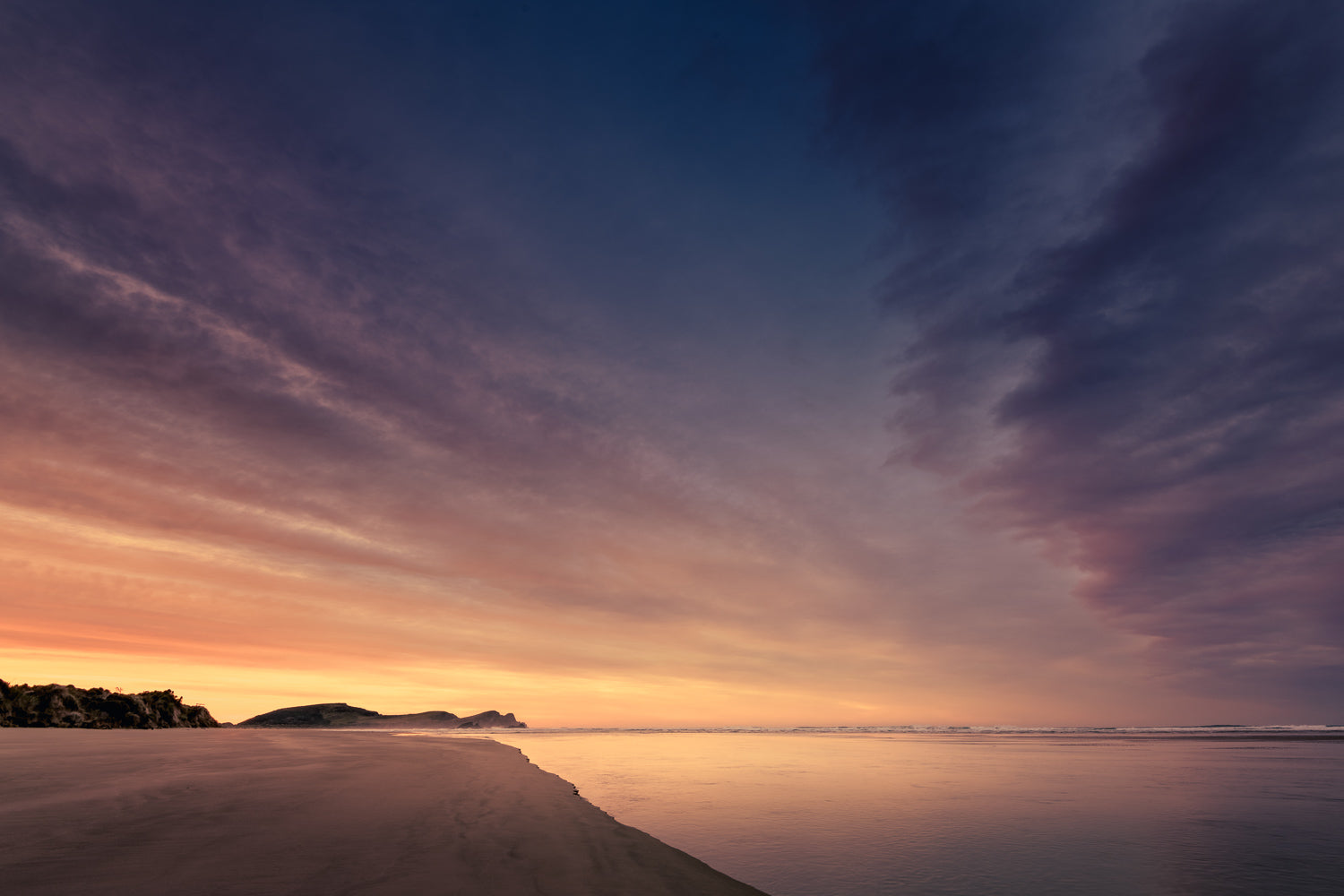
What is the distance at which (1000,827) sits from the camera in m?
15.0

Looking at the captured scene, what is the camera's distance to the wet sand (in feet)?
25.4

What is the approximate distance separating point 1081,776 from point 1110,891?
69.9 feet

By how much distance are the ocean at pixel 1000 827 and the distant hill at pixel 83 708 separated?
3961 centimetres

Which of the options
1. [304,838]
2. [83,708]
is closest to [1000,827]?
[304,838]

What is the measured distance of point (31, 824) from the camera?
10102 millimetres

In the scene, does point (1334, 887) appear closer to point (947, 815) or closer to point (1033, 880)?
point (1033, 880)

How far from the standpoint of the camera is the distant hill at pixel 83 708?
3938cm

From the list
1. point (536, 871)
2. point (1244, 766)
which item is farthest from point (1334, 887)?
point (1244, 766)

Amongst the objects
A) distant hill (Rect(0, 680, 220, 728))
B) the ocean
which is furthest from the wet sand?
distant hill (Rect(0, 680, 220, 728))

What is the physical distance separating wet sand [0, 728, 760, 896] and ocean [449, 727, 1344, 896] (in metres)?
2.20

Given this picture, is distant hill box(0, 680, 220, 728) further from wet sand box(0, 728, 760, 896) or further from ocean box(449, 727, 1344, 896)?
ocean box(449, 727, 1344, 896)

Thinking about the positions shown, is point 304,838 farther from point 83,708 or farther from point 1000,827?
point 83,708

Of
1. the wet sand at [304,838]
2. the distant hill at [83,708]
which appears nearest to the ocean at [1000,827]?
the wet sand at [304,838]

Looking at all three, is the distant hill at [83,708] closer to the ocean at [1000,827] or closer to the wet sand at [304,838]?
the wet sand at [304,838]
